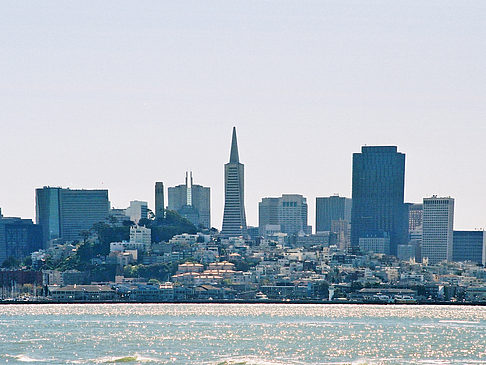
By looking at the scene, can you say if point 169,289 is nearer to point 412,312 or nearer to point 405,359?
point 412,312

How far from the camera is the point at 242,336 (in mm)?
97188

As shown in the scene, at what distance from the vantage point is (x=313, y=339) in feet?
311

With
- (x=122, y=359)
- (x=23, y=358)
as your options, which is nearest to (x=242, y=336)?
(x=122, y=359)

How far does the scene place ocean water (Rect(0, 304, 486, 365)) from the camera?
262 feet

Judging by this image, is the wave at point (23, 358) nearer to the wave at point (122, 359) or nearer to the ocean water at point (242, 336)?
the ocean water at point (242, 336)

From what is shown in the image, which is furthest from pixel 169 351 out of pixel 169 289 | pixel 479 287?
pixel 479 287

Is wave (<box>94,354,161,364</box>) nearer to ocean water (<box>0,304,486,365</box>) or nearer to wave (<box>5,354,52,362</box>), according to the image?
ocean water (<box>0,304,486,365</box>)

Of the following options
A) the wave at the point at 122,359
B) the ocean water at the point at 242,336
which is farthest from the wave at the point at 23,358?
the wave at the point at 122,359

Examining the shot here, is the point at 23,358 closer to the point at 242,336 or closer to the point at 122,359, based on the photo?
the point at 122,359

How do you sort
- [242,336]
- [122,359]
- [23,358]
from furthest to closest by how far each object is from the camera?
1. [242,336]
2. [23,358]
3. [122,359]

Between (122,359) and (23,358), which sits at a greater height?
(122,359)

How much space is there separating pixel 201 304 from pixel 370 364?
311 ft

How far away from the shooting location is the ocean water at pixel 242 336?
7975cm

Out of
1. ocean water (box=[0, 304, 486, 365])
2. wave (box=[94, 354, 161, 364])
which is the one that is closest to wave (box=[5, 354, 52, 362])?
ocean water (box=[0, 304, 486, 365])
